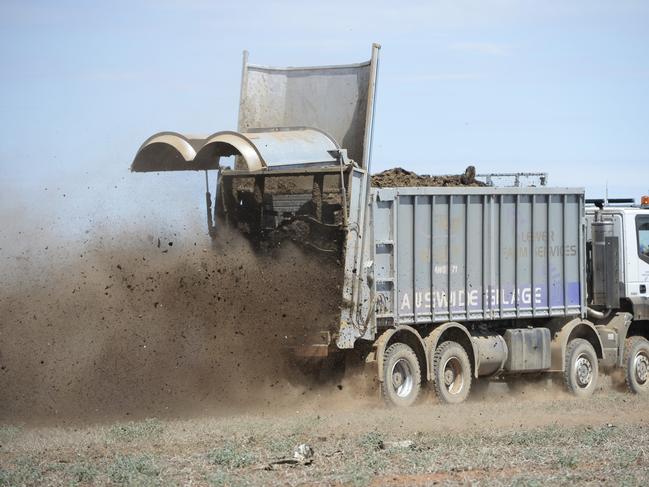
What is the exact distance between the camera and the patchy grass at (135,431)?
12.3 meters

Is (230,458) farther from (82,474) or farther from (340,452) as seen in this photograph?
(82,474)

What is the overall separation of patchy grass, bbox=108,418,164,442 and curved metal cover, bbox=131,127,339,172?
11.4 feet

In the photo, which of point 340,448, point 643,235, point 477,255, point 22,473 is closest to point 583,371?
point 643,235

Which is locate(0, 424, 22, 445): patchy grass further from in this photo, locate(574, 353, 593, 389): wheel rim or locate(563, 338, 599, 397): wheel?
locate(574, 353, 593, 389): wheel rim

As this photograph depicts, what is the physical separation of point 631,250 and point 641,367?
2.21m

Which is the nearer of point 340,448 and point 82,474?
point 82,474

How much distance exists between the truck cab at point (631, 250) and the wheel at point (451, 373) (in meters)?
3.85

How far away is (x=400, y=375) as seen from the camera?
16109mm

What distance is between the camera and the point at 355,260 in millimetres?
15070

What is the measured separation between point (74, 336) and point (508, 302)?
23.1 ft

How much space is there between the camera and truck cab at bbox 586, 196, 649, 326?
Answer: 19438 millimetres

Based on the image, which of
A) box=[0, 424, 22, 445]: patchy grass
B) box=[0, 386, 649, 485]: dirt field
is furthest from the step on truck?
box=[0, 424, 22, 445]: patchy grass

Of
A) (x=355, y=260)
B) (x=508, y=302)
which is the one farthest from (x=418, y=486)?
(x=508, y=302)

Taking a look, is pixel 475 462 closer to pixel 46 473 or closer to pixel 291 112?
pixel 46 473
